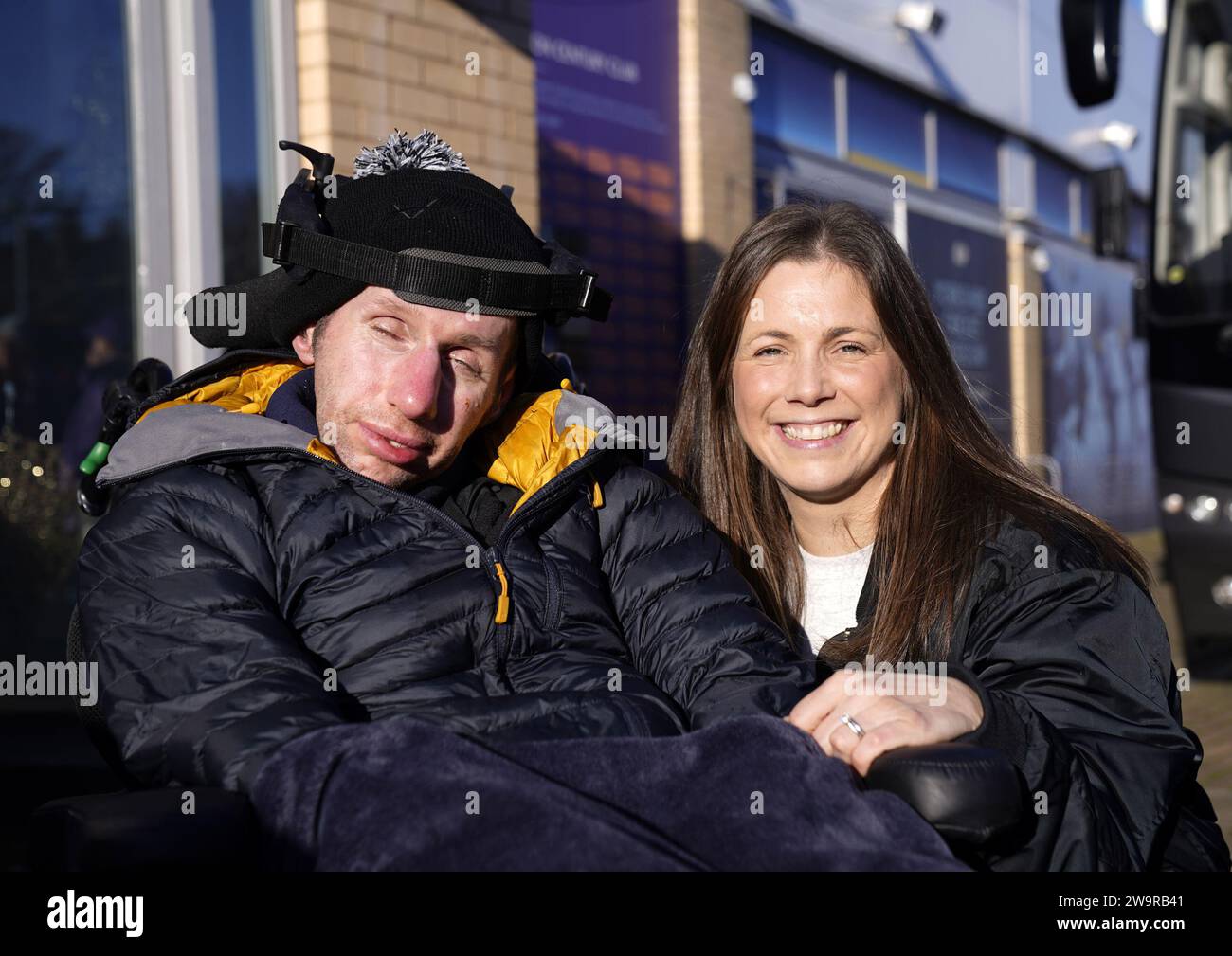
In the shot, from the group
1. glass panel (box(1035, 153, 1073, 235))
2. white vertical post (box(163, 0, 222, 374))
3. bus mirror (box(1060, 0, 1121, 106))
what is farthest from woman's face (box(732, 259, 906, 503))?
glass panel (box(1035, 153, 1073, 235))

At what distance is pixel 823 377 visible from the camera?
9.39 ft

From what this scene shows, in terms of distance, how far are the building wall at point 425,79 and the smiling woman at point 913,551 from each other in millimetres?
2989

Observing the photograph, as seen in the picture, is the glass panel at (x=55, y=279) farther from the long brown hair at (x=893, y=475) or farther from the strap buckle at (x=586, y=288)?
the strap buckle at (x=586, y=288)

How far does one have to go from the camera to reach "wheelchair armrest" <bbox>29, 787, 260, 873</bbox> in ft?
5.76

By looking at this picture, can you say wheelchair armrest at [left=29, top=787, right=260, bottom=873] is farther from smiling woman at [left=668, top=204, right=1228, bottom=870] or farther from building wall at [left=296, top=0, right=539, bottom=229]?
building wall at [left=296, top=0, right=539, bottom=229]

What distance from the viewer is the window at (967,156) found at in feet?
43.8

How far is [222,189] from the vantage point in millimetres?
5746

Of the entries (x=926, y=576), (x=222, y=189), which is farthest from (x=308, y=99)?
(x=926, y=576)

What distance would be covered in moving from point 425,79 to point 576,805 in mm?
4705

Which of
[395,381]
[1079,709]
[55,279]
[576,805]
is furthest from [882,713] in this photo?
[55,279]

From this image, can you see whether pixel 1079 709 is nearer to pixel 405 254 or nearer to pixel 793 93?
pixel 405 254

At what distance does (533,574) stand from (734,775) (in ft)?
2.31

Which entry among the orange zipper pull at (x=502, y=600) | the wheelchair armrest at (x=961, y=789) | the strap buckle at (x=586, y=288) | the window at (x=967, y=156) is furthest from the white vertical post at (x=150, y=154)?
the window at (x=967, y=156)

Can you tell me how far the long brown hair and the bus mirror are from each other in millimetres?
3722
